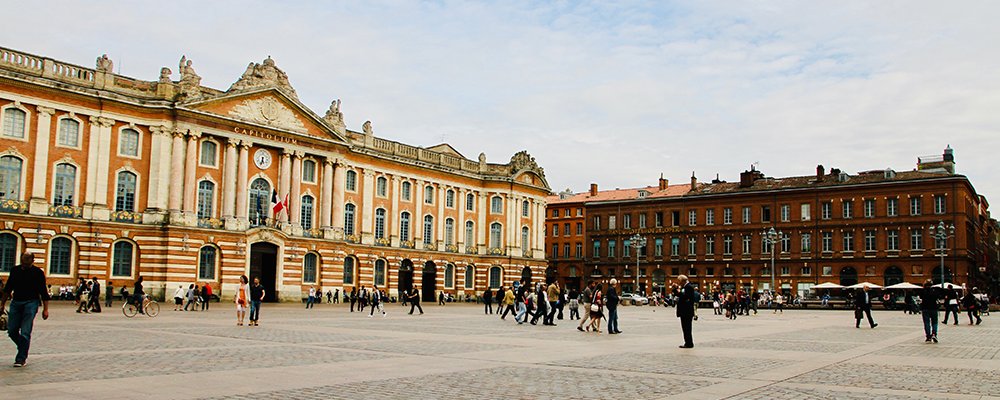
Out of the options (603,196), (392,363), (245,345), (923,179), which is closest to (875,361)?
(392,363)

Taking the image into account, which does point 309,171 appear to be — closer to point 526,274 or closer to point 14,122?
point 14,122

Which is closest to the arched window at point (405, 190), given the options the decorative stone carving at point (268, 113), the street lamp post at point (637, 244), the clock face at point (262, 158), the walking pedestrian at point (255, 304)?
the decorative stone carving at point (268, 113)

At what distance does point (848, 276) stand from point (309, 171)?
5191 centimetres

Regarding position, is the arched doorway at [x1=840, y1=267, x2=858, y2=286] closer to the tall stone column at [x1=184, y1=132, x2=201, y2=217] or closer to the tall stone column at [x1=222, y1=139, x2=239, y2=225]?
the tall stone column at [x1=222, y1=139, x2=239, y2=225]

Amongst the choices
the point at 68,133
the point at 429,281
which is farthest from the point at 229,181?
the point at 429,281

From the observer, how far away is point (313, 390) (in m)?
11.3

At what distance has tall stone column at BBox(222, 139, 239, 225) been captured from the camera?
54.0 m

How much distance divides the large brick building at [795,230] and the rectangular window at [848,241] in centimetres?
10

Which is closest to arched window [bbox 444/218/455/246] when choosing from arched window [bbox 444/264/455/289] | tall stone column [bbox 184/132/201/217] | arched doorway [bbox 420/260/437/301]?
arched window [bbox 444/264/455/289]

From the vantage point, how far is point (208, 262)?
5306 centimetres

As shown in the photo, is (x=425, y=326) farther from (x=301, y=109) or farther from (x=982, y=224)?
(x=982, y=224)

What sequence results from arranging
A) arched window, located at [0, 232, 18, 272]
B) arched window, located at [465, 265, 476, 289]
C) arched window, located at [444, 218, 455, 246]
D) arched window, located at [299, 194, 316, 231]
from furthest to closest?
arched window, located at [465, 265, 476, 289]
arched window, located at [444, 218, 455, 246]
arched window, located at [299, 194, 316, 231]
arched window, located at [0, 232, 18, 272]

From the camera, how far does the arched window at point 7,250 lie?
149 ft

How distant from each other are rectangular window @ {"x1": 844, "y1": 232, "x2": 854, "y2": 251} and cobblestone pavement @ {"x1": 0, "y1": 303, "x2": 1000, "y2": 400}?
60.8 meters
